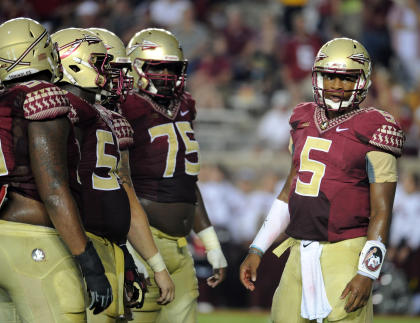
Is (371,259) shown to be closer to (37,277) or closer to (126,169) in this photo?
(126,169)

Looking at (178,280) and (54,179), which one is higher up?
(54,179)

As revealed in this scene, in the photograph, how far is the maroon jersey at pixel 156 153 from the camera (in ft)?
16.0

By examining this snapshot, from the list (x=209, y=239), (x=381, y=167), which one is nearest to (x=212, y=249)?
(x=209, y=239)

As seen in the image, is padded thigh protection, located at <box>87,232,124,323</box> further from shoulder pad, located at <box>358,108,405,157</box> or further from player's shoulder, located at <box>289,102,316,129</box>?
shoulder pad, located at <box>358,108,405,157</box>

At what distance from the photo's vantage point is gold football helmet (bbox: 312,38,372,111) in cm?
421

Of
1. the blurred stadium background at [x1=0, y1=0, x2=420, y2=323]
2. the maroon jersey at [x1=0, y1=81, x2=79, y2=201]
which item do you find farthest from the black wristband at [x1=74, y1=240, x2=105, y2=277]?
the blurred stadium background at [x1=0, y1=0, x2=420, y2=323]

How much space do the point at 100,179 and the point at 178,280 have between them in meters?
1.11

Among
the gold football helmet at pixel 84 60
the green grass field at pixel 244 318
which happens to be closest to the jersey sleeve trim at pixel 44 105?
the gold football helmet at pixel 84 60

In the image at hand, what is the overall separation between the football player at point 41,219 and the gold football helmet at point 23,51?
0.28 ft

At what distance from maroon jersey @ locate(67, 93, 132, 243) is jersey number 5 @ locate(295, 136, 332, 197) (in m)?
0.85

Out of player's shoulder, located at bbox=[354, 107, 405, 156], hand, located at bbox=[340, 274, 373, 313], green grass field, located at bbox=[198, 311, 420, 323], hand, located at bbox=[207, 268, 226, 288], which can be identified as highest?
player's shoulder, located at bbox=[354, 107, 405, 156]

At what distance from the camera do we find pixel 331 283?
13.0ft

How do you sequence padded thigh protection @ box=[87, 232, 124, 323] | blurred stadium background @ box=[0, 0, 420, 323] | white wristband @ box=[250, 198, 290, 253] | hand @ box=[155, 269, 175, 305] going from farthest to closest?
blurred stadium background @ box=[0, 0, 420, 323], white wristband @ box=[250, 198, 290, 253], hand @ box=[155, 269, 175, 305], padded thigh protection @ box=[87, 232, 124, 323]

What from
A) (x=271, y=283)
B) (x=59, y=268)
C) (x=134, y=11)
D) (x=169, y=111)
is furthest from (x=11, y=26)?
(x=134, y=11)
